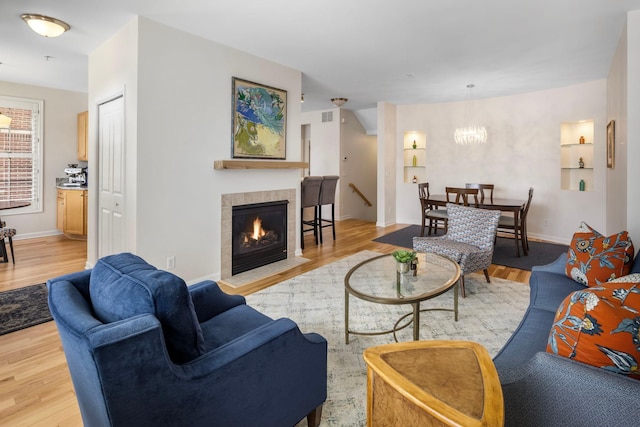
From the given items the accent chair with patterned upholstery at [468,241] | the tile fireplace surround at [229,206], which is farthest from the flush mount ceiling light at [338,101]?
the accent chair with patterned upholstery at [468,241]

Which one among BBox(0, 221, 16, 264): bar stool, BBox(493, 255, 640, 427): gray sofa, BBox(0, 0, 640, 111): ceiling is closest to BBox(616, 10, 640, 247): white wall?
BBox(0, 0, 640, 111): ceiling

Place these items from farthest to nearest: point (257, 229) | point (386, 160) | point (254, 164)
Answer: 1. point (386, 160)
2. point (257, 229)
3. point (254, 164)

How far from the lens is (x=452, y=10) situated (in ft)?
9.80

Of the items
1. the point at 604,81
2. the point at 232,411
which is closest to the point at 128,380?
the point at 232,411

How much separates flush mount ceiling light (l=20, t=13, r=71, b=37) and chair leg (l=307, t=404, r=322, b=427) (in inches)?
154

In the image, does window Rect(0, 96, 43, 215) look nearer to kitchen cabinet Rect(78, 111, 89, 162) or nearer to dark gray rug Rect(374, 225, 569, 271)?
kitchen cabinet Rect(78, 111, 89, 162)

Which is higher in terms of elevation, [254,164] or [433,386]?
[254,164]

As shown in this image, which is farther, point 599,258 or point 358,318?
point 358,318

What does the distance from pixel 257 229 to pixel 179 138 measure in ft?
4.88

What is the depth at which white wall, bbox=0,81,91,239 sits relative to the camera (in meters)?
5.83

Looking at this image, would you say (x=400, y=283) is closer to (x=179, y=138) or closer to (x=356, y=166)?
(x=179, y=138)

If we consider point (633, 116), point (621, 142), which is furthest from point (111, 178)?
point (621, 142)

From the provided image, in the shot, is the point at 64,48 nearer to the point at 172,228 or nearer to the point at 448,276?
the point at 172,228

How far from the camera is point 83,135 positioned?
6.16 meters
